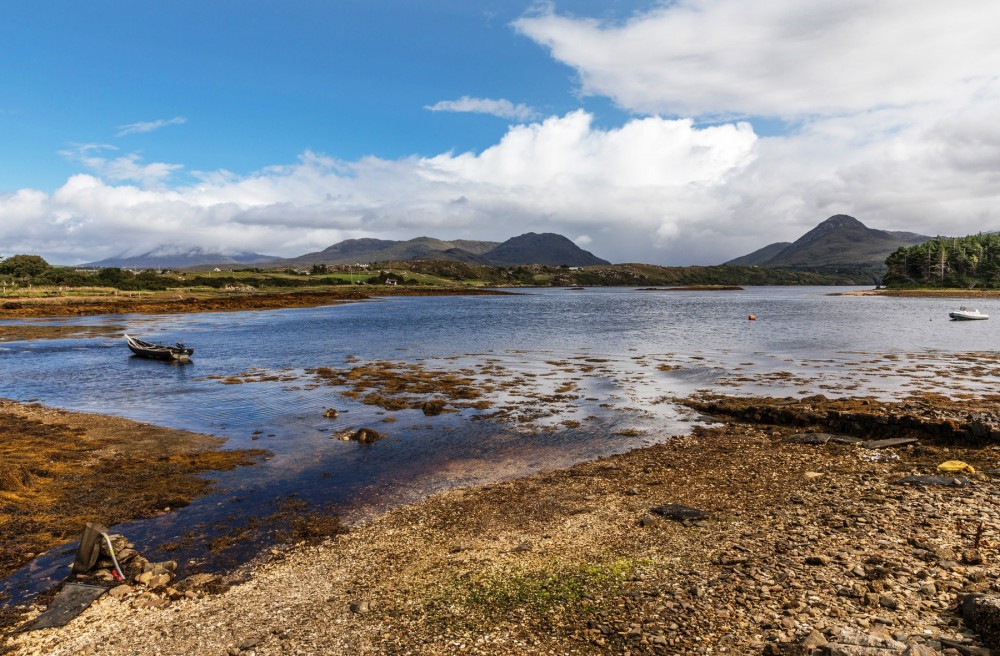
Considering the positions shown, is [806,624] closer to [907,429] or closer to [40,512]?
[907,429]

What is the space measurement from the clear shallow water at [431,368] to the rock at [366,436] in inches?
29.3

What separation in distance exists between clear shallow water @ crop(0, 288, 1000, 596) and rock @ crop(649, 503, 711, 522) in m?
6.73

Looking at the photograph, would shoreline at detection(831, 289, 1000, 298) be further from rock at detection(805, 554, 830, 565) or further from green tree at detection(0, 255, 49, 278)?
green tree at detection(0, 255, 49, 278)

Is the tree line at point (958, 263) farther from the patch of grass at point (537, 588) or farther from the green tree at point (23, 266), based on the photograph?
the green tree at point (23, 266)

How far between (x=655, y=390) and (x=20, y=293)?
15050 centimetres

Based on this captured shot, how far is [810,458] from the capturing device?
71.4ft

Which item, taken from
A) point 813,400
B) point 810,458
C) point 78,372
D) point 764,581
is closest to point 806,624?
point 764,581

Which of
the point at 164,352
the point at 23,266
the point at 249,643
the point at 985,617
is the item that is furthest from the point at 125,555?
the point at 23,266

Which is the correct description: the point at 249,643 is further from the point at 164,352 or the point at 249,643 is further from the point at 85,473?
the point at 164,352

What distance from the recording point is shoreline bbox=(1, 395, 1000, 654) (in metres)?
10.7

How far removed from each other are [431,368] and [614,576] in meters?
37.3

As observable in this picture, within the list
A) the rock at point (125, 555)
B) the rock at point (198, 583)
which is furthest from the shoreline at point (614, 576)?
the rock at point (125, 555)

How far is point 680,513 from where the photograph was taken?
16.5 meters

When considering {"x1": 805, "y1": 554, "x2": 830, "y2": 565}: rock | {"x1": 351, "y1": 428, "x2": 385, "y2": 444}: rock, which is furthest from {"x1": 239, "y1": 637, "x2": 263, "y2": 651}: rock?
{"x1": 351, "y1": 428, "x2": 385, "y2": 444}: rock
